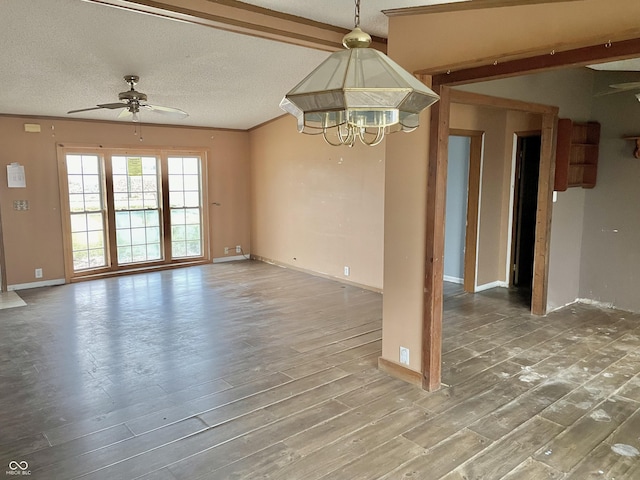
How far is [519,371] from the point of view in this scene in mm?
3586

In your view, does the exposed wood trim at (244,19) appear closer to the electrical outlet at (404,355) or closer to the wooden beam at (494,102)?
the wooden beam at (494,102)

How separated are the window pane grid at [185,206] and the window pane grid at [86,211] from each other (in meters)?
1.13

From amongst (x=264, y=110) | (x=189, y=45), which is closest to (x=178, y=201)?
(x=264, y=110)

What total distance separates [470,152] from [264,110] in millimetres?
3139

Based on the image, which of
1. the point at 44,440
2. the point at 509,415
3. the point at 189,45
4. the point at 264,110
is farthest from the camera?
the point at 264,110

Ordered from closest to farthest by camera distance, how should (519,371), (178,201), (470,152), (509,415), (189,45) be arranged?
(509,415)
(519,371)
(189,45)
(470,152)
(178,201)

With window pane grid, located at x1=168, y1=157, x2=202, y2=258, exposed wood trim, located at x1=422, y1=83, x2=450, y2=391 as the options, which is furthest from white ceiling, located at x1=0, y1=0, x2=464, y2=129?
window pane grid, located at x1=168, y1=157, x2=202, y2=258

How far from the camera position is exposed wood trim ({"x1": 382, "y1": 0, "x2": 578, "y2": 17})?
2516 millimetres

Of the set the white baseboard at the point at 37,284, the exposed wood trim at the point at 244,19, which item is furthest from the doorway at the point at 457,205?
the white baseboard at the point at 37,284

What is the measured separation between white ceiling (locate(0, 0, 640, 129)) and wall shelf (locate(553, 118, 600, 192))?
2.30 meters

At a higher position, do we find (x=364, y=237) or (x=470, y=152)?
(x=470, y=152)

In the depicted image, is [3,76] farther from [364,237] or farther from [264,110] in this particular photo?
[364,237]

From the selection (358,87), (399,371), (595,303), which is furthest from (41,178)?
(595,303)

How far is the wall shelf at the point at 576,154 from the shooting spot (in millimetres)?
4711
